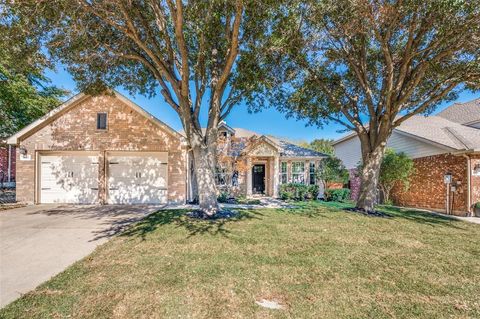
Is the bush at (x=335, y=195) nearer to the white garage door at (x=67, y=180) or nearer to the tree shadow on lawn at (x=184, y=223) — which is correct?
the tree shadow on lawn at (x=184, y=223)

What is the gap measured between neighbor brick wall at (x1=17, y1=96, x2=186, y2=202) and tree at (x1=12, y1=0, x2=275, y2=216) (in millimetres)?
2000

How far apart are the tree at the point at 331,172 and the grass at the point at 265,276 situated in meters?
8.64

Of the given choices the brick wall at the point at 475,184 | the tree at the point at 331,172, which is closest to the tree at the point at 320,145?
the tree at the point at 331,172

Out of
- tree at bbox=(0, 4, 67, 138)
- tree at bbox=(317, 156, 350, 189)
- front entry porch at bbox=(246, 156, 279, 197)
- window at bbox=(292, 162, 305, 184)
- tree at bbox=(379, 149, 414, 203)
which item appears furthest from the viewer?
window at bbox=(292, 162, 305, 184)

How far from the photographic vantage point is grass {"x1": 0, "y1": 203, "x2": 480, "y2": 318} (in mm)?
2957

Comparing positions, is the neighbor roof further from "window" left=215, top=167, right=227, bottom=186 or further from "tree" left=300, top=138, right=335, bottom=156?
"tree" left=300, top=138, right=335, bottom=156

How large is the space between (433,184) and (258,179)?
9.86 m

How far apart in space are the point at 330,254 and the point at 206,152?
502cm

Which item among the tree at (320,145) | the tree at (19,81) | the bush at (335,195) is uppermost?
the tree at (19,81)

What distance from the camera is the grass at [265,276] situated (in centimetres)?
296

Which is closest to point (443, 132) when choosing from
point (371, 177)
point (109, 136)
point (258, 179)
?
point (371, 177)

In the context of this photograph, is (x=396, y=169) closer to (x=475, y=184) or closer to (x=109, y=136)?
(x=475, y=184)

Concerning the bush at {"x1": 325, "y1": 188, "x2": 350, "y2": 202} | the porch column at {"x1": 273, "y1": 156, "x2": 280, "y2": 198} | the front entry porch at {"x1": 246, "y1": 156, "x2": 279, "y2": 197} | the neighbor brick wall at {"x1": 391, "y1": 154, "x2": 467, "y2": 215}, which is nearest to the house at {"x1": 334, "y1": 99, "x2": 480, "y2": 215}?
the neighbor brick wall at {"x1": 391, "y1": 154, "x2": 467, "y2": 215}

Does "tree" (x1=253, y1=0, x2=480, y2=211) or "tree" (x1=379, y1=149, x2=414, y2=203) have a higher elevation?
"tree" (x1=253, y1=0, x2=480, y2=211)
